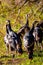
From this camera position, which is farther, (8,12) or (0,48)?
(8,12)

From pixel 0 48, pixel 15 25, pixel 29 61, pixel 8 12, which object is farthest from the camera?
pixel 8 12

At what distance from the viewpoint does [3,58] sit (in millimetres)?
15438

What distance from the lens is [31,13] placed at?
1986 cm

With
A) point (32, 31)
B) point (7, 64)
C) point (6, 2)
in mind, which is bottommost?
point (7, 64)

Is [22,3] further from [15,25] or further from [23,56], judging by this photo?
[23,56]

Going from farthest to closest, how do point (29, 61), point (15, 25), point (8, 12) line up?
point (8, 12) → point (15, 25) → point (29, 61)

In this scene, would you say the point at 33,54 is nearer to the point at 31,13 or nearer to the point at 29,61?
the point at 29,61

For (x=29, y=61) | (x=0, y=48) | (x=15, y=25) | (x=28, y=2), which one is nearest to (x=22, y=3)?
(x=28, y=2)

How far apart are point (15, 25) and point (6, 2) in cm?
286

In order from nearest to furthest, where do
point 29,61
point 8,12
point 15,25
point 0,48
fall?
point 29,61
point 0,48
point 15,25
point 8,12

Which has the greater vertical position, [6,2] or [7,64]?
[6,2]

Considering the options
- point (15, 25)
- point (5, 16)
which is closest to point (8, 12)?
point (5, 16)

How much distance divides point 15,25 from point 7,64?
4.23 meters

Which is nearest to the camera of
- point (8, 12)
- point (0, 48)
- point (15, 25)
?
point (0, 48)
